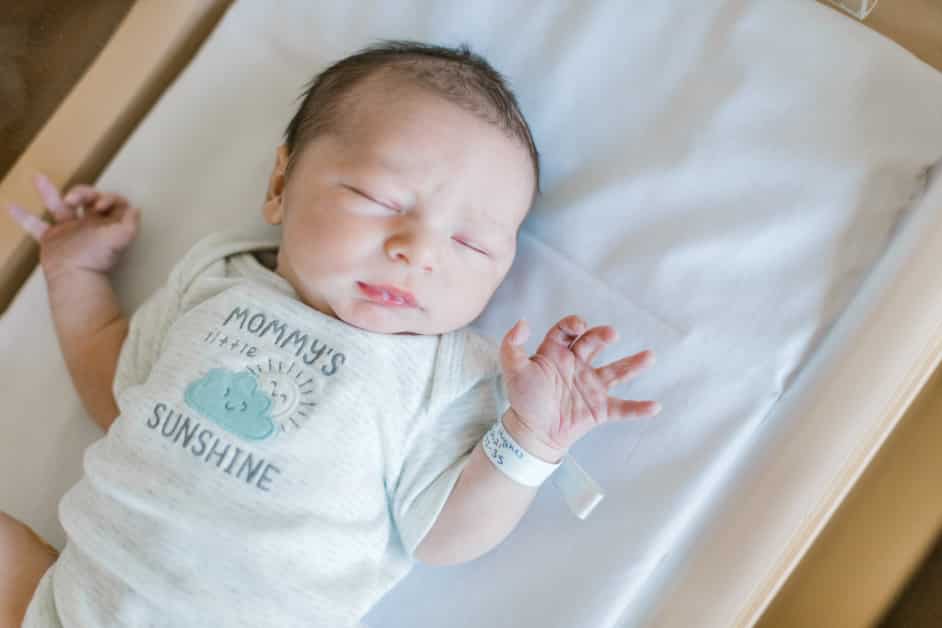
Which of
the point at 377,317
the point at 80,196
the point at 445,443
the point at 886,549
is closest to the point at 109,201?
the point at 80,196

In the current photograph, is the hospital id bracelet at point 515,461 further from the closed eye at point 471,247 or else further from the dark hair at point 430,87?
the dark hair at point 430,87

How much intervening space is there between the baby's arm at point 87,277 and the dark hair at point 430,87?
0.29 m

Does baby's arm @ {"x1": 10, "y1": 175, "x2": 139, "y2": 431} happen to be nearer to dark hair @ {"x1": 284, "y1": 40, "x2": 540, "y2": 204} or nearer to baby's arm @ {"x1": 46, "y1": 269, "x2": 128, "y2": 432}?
baby's arm @ {"x1": 46, "y1": 269, "x2": 128, "y2": 432}

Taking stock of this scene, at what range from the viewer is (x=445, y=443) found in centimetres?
93

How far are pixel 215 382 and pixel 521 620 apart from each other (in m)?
0.41

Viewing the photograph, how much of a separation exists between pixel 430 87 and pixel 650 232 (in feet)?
1.00

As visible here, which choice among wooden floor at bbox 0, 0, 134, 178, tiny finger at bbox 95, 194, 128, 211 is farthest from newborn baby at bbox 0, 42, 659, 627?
wooden floor at bbox 0, 0, 134, 178

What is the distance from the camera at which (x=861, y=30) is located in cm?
99

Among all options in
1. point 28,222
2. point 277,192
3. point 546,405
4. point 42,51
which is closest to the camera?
point 546,405

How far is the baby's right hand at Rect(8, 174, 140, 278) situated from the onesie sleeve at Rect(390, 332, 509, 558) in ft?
1.64

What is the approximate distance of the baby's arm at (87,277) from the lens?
1.07 meters

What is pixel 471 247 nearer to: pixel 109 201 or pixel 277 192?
pixel 277 192

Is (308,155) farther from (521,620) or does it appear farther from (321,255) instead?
(521,620)

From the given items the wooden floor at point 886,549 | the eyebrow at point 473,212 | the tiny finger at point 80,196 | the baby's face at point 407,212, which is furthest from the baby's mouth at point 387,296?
the wooden floor at point 886,549
